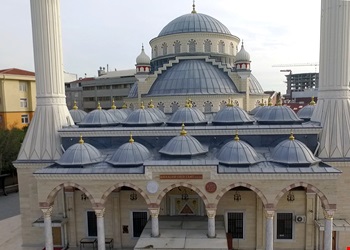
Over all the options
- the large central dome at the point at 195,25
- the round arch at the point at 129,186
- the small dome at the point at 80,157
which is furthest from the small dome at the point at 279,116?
the large central dome at the point at 195,25

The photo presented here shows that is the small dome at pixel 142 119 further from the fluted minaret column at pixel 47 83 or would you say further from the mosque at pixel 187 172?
the fluted minaret column at pixel 47 83

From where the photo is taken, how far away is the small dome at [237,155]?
13.4m

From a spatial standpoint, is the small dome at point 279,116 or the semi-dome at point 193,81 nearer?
the small dome at point 279,116

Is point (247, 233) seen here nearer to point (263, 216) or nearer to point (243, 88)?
point (263, 216)

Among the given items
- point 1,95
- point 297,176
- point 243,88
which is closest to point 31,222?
point 297,176

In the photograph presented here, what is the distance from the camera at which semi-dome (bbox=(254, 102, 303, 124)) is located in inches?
664

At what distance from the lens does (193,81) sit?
79.9 ft

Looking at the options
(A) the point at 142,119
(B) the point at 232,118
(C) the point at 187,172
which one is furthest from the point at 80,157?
(B) the point at 232,118

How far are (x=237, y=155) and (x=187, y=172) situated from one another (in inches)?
97.2

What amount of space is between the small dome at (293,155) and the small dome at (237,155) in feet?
3.19

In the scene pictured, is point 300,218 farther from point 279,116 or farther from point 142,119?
point 142,119

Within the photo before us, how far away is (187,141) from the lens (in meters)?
14.3

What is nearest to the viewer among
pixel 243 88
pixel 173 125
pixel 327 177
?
pixel 327 177

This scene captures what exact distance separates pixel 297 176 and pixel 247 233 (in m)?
4.30
